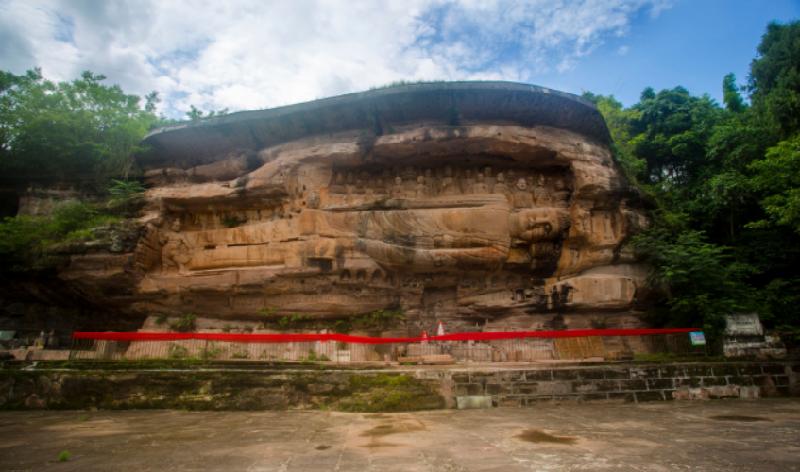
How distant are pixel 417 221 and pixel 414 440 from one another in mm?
7699

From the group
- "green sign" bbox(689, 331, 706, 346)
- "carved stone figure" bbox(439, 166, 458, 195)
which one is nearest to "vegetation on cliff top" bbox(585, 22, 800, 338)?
"green sign" bbox(689, 331, 706, 346)

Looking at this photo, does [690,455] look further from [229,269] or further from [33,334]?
[33,334]

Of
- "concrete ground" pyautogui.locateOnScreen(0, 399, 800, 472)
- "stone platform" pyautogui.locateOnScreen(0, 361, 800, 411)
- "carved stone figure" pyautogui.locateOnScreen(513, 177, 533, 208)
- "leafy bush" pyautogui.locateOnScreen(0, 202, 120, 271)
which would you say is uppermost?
"carved stone figure" pyautogui.locateOnScreen(513, 177, 533, 208)

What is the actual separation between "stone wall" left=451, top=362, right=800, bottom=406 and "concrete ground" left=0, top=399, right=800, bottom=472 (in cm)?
46

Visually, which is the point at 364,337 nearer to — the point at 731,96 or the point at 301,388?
the point at 301,388

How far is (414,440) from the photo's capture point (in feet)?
15.0

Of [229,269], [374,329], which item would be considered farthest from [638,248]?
[229,269]

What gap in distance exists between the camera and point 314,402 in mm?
6746

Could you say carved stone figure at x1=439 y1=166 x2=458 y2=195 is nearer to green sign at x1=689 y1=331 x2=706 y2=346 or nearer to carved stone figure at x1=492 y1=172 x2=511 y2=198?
carved stone figure at x1=492 y1=172 x2=511 y2=198

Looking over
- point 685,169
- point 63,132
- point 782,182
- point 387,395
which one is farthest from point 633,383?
point 63,132

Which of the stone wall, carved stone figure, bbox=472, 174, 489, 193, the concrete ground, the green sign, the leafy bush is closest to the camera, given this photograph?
the concrete ground

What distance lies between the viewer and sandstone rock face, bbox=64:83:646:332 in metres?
11.7

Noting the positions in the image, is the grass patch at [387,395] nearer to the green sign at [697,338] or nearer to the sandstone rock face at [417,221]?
the sandstone rock face at [417,221]

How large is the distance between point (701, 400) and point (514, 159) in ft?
24.3
